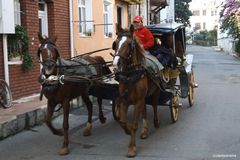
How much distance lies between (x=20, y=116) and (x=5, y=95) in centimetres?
133

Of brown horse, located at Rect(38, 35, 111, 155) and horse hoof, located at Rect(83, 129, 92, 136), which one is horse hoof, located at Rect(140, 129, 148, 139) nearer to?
horse hoof, located at Rect(83, 129, 92, 136)

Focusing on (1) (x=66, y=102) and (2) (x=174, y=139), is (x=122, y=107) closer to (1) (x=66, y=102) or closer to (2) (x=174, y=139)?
(1) (x=66, y=102)

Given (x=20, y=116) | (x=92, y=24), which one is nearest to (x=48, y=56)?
(x=20, y=116)

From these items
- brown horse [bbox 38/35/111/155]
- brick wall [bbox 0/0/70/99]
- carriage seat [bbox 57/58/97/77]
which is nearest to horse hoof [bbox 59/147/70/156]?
brown horse [bbox 38/35/111/155]

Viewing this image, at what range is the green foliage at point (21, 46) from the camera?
12.6 meters

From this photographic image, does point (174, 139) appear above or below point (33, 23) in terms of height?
below

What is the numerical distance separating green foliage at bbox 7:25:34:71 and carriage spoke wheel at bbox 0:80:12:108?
1.23 metres

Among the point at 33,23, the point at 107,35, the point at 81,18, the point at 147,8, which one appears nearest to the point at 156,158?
the point at 33,23

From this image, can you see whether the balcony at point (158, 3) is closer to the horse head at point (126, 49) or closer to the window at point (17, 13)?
the window at point (17, 13)

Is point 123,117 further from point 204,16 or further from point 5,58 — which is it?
point 204,16

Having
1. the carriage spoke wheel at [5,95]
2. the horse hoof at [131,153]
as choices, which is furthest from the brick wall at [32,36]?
the horse hoof at [131,153]

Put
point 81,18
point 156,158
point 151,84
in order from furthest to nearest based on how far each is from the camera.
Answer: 1. point 81,18
2. point 151,84
3. point 156,158

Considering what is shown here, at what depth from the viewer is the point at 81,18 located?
18.3 metres

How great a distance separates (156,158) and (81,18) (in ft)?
36.3
